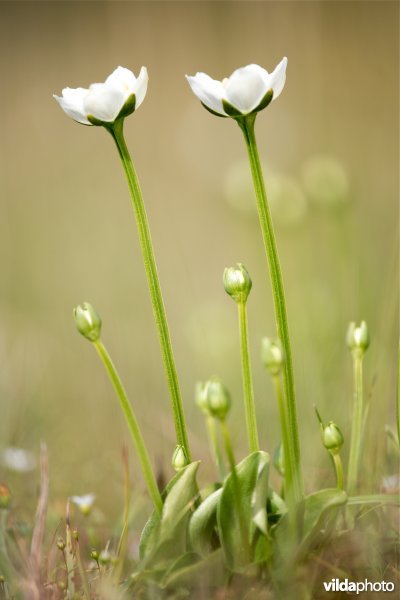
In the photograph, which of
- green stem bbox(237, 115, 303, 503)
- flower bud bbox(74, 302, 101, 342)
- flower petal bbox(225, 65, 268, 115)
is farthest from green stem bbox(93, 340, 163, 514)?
flower petal bbox(225, 65, 268, 115)

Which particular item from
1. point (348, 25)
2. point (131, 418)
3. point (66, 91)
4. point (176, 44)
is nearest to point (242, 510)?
point (131, 418)

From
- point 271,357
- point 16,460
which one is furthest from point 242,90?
point 16,460

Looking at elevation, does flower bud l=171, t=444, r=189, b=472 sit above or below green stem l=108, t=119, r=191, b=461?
below

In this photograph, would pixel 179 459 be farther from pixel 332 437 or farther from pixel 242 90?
pixel 242 90

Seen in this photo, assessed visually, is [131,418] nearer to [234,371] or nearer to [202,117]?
[234,371]

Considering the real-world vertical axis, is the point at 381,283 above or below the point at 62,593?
above

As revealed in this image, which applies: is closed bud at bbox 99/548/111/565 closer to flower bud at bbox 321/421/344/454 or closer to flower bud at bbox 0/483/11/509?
flower bud at bbox 0/483/11/509

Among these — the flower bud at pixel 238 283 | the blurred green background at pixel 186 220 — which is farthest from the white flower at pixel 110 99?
the blurred green background at pixel 186 220
